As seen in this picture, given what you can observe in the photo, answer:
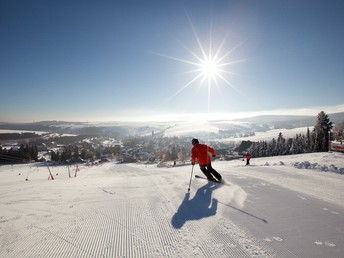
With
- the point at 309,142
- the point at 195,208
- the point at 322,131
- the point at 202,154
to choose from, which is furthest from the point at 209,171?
the point at 309,142

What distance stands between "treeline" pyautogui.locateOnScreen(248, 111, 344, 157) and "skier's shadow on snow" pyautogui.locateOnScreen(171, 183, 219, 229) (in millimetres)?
25420

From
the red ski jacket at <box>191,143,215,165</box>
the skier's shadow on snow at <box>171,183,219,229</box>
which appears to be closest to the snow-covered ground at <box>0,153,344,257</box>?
the skier's shadow on snow at <box>171,183,219,229</box>

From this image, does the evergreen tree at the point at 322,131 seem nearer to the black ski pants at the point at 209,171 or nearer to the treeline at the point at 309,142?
the treeline at the point at 309,142

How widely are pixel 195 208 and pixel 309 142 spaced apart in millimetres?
64387

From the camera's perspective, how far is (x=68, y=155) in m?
116

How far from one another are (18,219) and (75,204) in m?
1.24

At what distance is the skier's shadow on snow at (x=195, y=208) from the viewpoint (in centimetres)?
436

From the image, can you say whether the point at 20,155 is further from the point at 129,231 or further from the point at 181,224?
the point at 181,224

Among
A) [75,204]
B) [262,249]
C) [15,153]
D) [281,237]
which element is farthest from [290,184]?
[15,153]

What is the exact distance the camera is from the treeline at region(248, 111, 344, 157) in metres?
49.8

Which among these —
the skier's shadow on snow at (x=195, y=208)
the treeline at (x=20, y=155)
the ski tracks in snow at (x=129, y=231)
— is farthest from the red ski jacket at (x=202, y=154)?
the treeline at (x=20, y=155)

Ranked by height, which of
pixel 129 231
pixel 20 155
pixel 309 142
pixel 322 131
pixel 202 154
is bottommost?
pixel 20 155

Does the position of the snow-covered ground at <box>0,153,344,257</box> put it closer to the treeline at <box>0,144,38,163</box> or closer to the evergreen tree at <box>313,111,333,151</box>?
the evergreen tree at <box>313,111,333,151</box>

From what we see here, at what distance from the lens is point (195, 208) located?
199 inches
